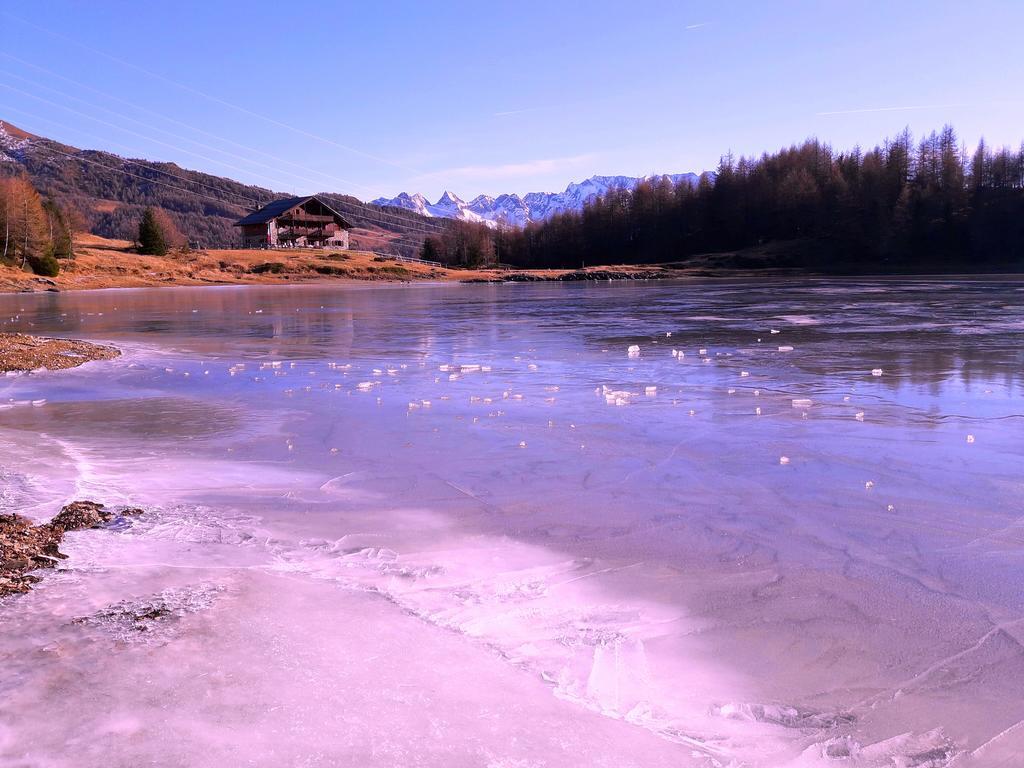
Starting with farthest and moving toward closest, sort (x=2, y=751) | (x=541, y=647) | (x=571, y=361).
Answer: (x=571, y=361) → (x=541, y=647) → (x=2, y=751)

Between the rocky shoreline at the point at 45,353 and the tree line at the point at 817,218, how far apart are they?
71.1 m

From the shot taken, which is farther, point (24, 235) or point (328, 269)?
point (328, 269)

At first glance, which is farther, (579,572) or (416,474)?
(416,474)

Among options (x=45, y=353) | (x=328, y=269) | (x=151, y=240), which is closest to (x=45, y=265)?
(x=151, y=240)

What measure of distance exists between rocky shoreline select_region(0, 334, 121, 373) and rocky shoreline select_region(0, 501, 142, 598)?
28.5ft

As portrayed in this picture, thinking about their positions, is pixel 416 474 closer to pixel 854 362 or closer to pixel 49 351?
pixel 854 362

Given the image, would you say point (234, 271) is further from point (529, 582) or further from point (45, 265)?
point (529, 582)

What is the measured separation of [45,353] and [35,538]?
10.8 meters

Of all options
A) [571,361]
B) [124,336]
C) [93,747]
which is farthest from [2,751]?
[124,336]

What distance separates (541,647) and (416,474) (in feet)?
9.75

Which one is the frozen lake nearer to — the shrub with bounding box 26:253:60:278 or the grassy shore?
the grassy shore

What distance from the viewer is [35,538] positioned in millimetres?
4516

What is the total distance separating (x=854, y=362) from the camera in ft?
39.3

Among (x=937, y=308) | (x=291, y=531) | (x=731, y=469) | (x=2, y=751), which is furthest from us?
(x=937, y=308)
